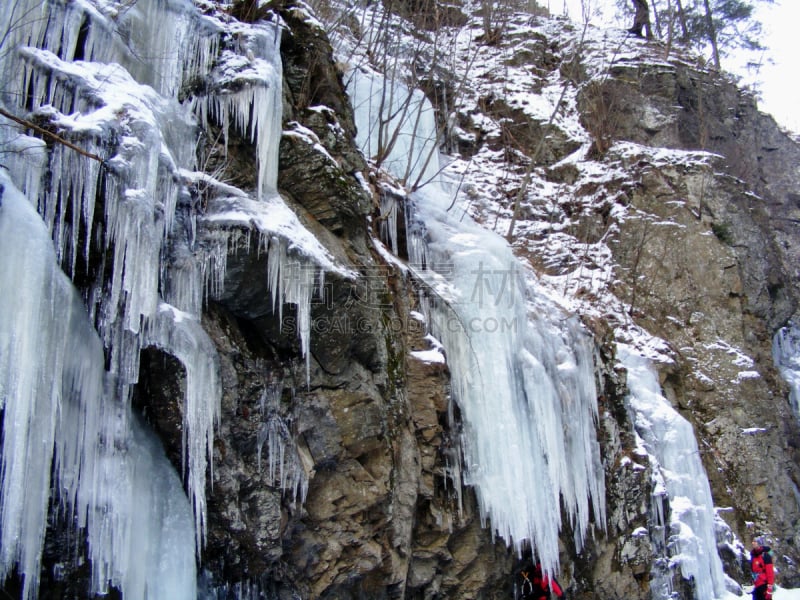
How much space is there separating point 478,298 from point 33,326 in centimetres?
459

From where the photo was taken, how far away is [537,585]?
688 cm

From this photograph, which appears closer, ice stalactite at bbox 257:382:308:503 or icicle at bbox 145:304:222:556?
icicle at bbox 145:304:222:556

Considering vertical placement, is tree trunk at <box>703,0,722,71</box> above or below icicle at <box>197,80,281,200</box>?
above

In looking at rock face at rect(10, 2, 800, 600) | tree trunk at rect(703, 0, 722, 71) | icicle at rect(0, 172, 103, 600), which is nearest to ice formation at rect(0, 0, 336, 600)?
icicle at rect(0, 172, 103, 600)

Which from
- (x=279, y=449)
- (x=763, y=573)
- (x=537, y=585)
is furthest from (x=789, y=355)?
(x=279, y=449)

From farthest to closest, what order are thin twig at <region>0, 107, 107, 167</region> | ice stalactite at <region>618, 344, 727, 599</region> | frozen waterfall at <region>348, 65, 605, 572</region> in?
ice stalactite at <region>618, 344, 727, 599</region> → frozen waterfall at <region>348, 65, 605, 572</region> → thin twig at <region>0, 107, 107, 167</region>

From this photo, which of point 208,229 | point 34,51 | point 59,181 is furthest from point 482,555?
point 34,51

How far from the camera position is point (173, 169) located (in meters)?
4.66

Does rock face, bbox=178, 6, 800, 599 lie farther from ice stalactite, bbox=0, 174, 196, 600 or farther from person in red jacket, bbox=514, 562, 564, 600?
ice stalactite, bbox=0, 174, 196, 600

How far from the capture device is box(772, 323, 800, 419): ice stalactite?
1187 cm

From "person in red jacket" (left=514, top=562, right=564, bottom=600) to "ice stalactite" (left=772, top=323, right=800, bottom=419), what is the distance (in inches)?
281

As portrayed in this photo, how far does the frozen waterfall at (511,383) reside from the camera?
663cm

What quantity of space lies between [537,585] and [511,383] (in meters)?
2.05

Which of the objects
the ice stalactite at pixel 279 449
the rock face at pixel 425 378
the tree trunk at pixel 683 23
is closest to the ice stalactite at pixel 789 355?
the rock face at pixel 425 378
